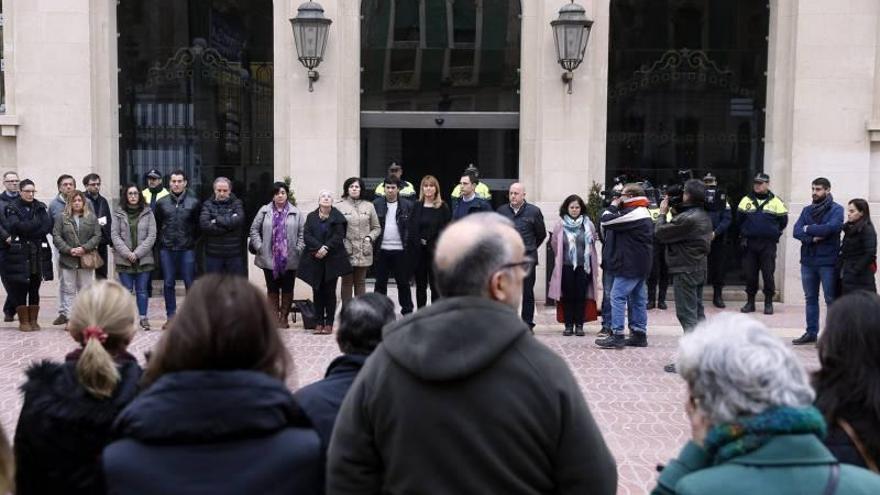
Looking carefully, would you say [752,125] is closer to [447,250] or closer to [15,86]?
[15,86]

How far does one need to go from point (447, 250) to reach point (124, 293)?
141 cm

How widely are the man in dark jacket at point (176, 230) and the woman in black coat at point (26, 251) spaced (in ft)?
4.67

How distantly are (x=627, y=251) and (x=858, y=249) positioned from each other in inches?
103

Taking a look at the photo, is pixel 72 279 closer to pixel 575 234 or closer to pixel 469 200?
pixel 469 200

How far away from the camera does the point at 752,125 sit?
49.7 ft

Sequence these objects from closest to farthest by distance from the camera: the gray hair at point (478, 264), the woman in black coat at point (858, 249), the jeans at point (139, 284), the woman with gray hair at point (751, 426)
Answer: the woman with gray hair at point (751, 426) → the gray hair at point (478, 264) → the woman in black coat at point (858, 249) → the jeans at point (139, 284)

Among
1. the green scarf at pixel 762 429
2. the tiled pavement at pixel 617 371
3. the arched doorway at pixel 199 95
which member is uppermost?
the arched doorway at pixel 199 95

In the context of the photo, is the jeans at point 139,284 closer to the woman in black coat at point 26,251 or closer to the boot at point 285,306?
the woman in black coat at point 26,251

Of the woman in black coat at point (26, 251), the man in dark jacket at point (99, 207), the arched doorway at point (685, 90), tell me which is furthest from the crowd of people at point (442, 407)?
the arched doorway at point (685, 90)

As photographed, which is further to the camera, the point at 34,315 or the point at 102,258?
the point at 102,258

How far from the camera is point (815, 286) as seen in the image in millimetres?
11383

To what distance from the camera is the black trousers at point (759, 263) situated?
13.5m

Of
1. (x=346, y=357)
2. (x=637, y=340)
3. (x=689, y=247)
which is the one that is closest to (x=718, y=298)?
(x=637, y=340)

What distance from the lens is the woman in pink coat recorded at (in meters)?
11.6
